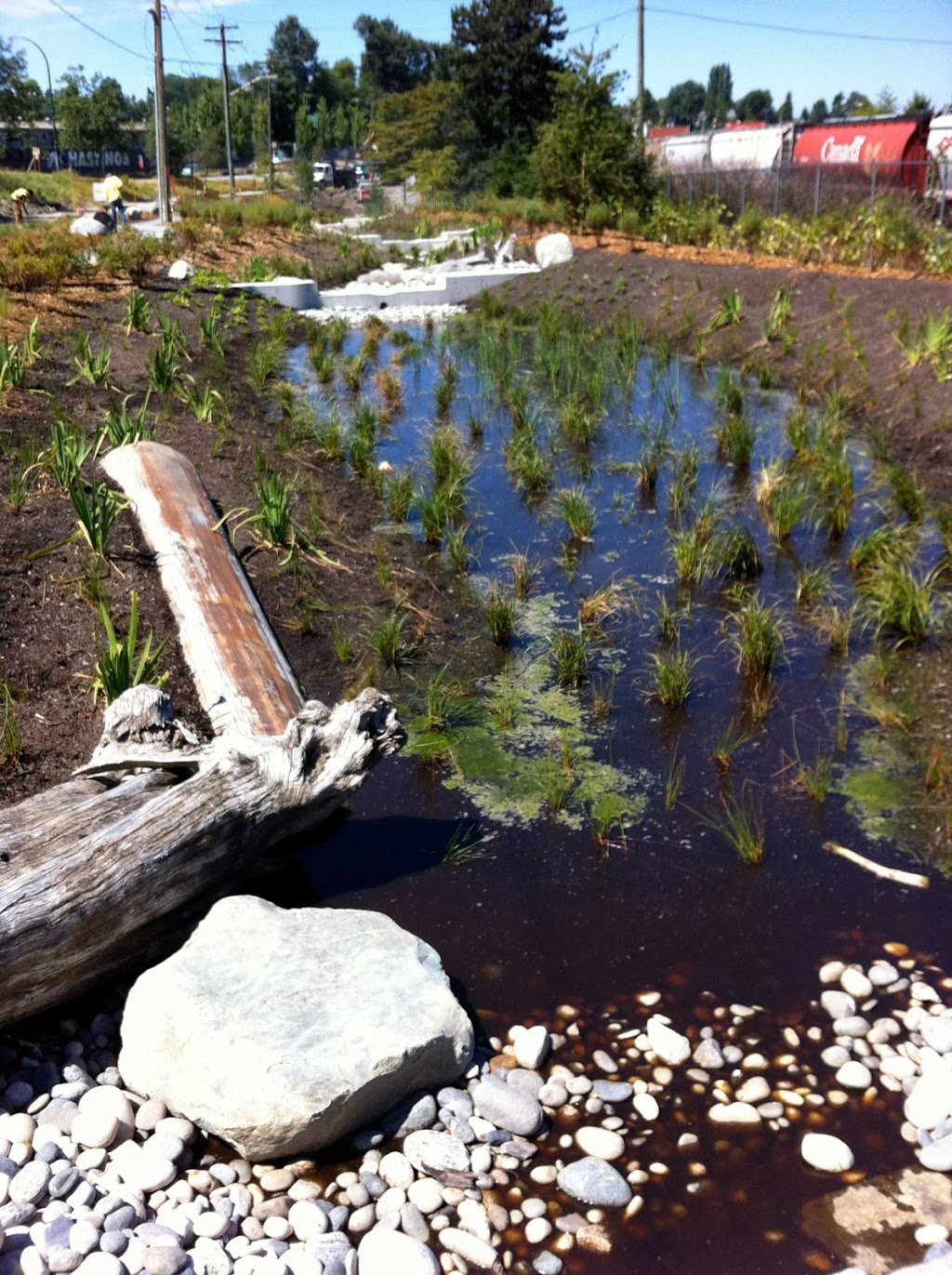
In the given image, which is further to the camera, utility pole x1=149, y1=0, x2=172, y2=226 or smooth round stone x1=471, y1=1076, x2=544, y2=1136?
utility pole x1=149, y1=0, x2=172, y2=226

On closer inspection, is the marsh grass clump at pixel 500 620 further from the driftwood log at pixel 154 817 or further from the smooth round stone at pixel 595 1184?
the smooth round stone at pixel 595 1184

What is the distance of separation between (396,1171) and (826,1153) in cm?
113

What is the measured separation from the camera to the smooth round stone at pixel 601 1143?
9.79ft

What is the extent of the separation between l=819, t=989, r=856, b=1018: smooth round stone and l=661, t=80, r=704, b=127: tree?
11689 centimetres

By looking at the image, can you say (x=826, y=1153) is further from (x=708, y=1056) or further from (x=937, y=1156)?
(x=708, y=1056)

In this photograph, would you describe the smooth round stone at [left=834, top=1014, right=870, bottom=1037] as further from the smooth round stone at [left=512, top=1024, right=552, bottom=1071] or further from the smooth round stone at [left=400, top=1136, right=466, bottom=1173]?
the smooth round stone at [left=400, top=1136, right=466, bottom=1173]

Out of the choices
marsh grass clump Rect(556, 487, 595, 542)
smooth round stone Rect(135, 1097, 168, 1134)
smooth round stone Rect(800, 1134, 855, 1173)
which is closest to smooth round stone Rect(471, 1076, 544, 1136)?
smooth round stone Rect(800, 1134, 855, 1173)

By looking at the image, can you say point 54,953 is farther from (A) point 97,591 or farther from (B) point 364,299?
(B) point 364,299

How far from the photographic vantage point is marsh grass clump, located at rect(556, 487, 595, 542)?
7.35 meters

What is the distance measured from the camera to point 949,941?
3.73m

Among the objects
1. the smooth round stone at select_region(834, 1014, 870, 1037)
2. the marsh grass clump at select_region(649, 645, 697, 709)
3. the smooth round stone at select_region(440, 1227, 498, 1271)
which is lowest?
the smooth round stone at select_region(440, 1227, 498, 1271)

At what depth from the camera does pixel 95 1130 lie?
2934 millimetres

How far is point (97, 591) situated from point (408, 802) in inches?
78.4

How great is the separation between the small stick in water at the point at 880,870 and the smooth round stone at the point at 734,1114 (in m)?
1.28
